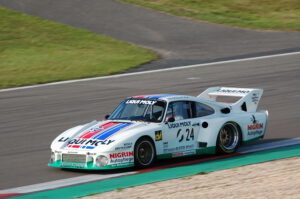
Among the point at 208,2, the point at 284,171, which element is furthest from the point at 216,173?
the point at 208,2

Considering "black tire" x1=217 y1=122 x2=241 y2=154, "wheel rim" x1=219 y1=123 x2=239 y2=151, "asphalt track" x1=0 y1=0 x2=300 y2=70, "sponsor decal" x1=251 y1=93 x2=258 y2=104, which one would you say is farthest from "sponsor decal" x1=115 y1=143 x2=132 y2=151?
"asphalt track" x1=0 y1=0 x2=300 y2=70

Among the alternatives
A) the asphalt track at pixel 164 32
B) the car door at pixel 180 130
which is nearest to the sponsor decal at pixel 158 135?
the car door at pixel 180 130

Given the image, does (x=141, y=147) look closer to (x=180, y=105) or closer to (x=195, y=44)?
(x=180, y=105)

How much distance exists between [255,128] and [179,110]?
1.77m

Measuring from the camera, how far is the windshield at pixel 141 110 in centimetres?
1224

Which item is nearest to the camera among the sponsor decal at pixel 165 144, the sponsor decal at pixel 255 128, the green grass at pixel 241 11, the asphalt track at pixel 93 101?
the sponsor decal at pixel 165 144

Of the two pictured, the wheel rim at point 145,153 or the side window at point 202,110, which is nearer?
the wheel rim at point 145,153

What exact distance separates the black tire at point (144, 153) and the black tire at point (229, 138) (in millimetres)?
1511

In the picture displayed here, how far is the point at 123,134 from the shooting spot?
1151 centimetres

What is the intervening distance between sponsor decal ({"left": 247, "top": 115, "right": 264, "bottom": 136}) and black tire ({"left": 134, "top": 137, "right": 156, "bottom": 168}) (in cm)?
231

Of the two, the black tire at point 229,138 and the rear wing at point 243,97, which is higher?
the rear wing at point 243,97

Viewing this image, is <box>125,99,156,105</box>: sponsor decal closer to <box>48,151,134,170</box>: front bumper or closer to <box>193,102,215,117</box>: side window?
<box>193,102,215,117</box>: side window

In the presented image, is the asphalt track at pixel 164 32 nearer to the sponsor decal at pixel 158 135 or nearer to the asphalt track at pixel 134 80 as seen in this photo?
the asphalt track at pixel 134 80

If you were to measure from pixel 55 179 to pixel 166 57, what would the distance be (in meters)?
15.9
